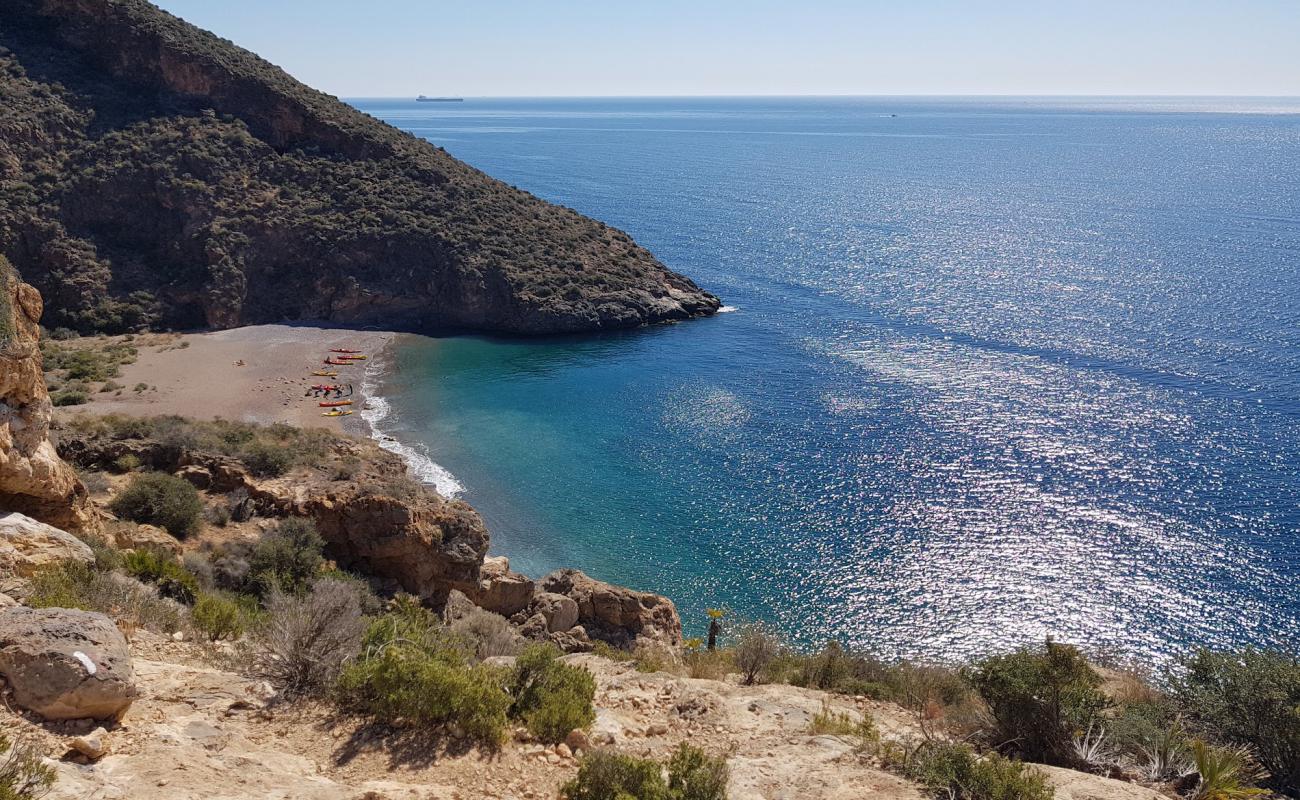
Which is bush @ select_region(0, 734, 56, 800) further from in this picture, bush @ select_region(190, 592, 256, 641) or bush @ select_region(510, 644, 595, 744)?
bush @ select_region(190, 592, 256, 641)

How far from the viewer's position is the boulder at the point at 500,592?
20953 millimetres

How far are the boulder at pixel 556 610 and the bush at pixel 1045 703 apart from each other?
39.0 ft

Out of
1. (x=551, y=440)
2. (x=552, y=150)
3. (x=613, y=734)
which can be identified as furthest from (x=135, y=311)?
(x=552, y=150)

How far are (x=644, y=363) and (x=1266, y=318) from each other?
3770 cm

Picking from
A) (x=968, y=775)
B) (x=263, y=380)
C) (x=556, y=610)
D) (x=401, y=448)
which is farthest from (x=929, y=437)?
(x=263, y=380)

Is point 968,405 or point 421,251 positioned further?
point 421,251

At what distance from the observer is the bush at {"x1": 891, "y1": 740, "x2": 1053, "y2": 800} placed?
8516 millimetres

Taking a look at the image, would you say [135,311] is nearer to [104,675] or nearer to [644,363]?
[644,363]

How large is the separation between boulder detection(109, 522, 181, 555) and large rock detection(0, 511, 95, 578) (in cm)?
339

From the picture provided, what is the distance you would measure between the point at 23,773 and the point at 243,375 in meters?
41.6

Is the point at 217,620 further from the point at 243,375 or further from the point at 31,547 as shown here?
the point at 243,375

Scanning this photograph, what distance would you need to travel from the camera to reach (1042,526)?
29250 millimetres

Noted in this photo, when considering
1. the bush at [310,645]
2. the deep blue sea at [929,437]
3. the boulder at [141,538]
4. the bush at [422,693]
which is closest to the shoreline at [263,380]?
the deep blue sea at [929,437]

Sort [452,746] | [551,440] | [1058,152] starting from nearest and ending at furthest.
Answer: [452,746] → [551,440] → [1058,152]
